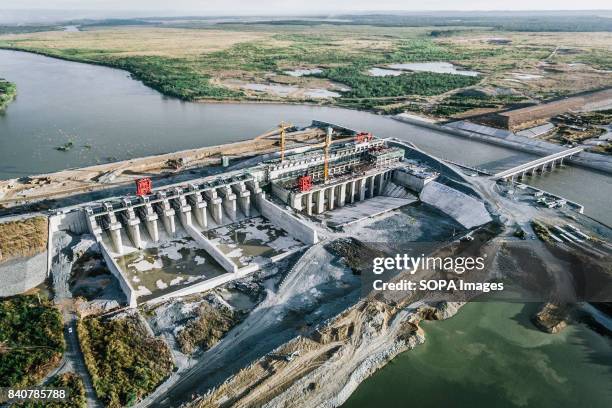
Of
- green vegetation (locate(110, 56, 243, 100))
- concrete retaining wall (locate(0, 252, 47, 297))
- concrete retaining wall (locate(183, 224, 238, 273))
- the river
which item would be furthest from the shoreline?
concrete retaining wall (locate(0, 252, 47, 297))

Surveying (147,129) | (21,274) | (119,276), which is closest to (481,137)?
(147,129)

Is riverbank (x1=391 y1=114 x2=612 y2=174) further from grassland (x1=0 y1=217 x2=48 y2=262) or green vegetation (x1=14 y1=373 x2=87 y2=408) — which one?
green vegetation (x1=14 y1=373 x2=87 y2=408)

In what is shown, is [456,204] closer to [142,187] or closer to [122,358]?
[142,187]

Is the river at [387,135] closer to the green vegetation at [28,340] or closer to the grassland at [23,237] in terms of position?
the green vegetation at [28,340]

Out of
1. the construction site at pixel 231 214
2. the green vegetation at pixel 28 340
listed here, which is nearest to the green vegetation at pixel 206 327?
the construction site at pixel 231 214

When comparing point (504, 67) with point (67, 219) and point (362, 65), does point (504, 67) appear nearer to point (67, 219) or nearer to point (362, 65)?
point (362, 65)

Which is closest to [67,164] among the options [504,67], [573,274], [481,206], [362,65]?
[481,206]
